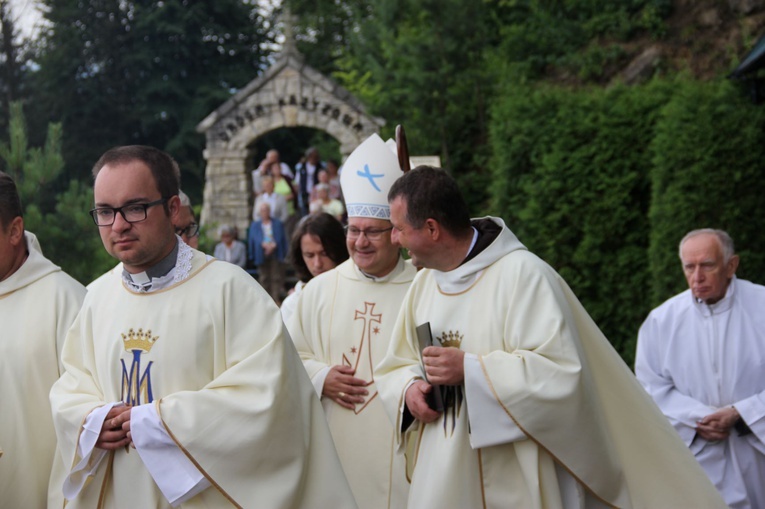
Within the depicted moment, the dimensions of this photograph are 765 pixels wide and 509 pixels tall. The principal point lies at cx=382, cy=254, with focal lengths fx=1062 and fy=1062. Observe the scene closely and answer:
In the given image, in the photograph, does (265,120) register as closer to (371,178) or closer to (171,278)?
(371,178)

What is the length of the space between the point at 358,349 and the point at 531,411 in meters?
1.71

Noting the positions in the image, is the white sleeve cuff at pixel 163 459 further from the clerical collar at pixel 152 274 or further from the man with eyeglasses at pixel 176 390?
the clerical collar at pixel 152 274

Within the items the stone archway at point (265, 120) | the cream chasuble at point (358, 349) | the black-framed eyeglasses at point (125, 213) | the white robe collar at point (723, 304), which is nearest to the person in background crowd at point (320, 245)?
the cream chasuble at point (358, 349)

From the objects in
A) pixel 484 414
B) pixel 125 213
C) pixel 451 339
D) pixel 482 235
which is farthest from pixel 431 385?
pixel 125 213

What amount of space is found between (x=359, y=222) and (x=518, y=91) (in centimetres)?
850

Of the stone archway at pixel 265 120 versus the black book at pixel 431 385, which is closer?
the black book at pixel 431 385

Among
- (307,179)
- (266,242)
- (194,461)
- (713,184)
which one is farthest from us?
(307,179)

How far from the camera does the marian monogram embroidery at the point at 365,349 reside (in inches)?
223

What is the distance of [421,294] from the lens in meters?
4.83

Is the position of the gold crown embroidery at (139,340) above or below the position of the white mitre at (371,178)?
below

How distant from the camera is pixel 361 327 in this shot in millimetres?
5723

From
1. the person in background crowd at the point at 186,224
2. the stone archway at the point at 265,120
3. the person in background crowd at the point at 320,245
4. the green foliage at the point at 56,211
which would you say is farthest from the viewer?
the stone archway at the point at 265,120

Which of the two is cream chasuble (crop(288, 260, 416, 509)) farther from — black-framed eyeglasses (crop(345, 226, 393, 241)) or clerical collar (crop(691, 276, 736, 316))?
clerical collar (crop(691, 276, 736, 316))

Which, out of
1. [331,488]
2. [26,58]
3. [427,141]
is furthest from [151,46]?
[331,488]
